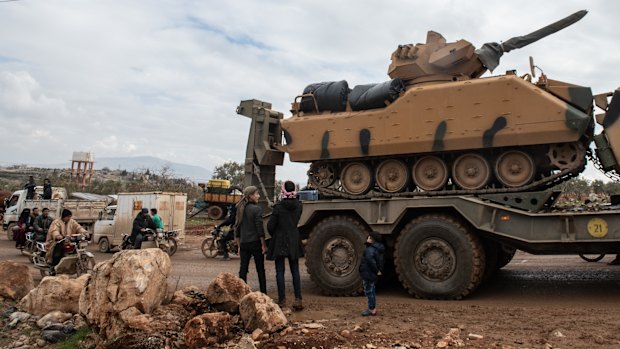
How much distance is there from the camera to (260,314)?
5.95 m

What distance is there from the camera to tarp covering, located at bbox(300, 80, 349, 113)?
30.9 feet

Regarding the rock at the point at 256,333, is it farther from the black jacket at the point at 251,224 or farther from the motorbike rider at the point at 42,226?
the motorbike rider at the point at 42,226

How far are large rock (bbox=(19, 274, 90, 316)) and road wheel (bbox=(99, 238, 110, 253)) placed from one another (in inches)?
393

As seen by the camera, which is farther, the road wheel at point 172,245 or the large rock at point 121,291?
the road wheel at point 172,245

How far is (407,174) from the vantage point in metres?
8.80

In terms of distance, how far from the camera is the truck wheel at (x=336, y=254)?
8508mm

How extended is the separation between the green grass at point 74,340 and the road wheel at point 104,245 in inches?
444

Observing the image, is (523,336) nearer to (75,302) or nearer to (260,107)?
(75,302)

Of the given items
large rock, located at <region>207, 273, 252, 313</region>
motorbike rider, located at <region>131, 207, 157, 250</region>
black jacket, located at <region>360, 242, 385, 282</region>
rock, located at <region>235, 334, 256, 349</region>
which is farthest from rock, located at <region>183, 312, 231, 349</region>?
motorbike rider, located at <region>131, 207, 157, 250</region>

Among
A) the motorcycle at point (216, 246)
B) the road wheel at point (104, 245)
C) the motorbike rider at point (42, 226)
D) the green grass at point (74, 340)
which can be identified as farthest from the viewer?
the road wheel at point (104, 245)

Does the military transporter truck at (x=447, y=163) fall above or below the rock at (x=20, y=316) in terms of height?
above

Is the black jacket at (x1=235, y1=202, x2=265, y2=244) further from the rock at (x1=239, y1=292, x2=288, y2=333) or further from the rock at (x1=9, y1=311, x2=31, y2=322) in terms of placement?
the rock at (x1=9, y1=311, x2=31, y2=322)

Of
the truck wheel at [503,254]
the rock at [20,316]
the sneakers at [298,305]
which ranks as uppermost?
the truck wheel at [503,254]

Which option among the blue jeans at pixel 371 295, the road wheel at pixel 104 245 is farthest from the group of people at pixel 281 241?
the road wheel at pixel 104 245
